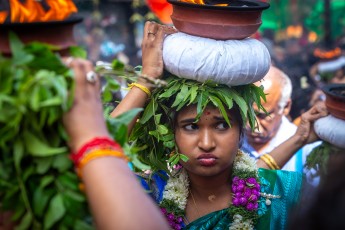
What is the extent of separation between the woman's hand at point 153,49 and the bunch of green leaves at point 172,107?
113mm

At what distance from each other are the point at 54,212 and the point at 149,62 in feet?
4.59

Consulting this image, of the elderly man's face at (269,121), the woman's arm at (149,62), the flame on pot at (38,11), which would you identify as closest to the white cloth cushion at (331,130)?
the elderly man's face at (269,121)

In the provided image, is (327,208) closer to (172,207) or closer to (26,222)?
(26,222)

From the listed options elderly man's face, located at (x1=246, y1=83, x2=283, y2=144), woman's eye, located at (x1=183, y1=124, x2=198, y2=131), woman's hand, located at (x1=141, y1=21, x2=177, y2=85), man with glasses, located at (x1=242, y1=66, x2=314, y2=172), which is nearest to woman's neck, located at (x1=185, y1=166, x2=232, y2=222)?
woman's eye, located at (x1=183, y1=124, x2=198, y2=131)

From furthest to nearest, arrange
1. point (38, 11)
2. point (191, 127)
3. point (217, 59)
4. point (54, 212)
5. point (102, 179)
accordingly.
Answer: point (191, 127), point (217, 59), point (38, 11), point (54, 212), point (102, 179)

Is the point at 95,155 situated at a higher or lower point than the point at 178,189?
higher

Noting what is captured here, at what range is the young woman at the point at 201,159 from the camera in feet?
9.95

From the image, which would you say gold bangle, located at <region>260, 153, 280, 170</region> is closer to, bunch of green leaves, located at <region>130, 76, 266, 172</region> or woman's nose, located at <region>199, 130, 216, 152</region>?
bunch of green leaves, located at <region>130, 76, 266, 172</region>

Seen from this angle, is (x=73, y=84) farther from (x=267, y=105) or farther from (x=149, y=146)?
(x=267, y=105)

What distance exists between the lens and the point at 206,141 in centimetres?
304

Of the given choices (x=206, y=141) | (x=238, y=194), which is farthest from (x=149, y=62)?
(x=238, y=194)

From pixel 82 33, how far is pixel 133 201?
444 inches

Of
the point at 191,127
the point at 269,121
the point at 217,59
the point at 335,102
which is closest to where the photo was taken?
the point at 217,59

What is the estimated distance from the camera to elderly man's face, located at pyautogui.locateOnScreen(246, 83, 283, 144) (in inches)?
185
